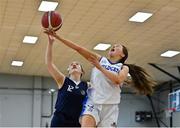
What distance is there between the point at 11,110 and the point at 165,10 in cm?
1068

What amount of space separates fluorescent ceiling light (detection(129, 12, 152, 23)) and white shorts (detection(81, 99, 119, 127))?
6276mm

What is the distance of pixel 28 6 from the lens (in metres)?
9.84

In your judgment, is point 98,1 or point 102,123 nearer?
point 102,123

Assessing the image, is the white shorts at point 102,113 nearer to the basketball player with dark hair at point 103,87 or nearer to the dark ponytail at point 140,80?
the basketball player with dark hair at point 103,87

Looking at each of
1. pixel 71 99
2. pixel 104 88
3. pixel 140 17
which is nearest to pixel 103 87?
pixel 104 88

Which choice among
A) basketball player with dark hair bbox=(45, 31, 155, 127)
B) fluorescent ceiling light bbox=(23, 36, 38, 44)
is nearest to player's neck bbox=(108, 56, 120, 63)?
basketball player with dark hair bbox=(45, 31, 155, 127)

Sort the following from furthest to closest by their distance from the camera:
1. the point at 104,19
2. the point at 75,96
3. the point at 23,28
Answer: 1. the point at 23,28
2. the point at 104,19
3. the point at 75,96

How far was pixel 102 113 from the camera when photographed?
423 centimetres

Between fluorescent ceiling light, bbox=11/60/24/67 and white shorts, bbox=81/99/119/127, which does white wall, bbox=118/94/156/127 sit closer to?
fluorescent ceiling light, bbox=11/60/24/67

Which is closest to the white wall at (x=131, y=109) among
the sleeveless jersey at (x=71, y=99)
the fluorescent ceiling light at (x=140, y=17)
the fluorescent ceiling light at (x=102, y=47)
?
the fluorescent ceiling light at (x=102, y=47)

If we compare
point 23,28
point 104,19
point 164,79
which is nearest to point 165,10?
point 104,19

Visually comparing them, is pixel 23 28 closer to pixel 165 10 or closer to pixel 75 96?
pixel 165 10

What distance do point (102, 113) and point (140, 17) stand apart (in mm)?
6626

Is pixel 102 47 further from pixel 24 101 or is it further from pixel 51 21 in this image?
pixel 51 21
